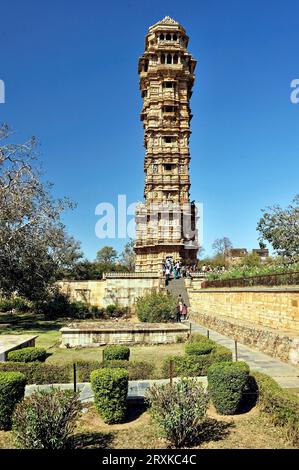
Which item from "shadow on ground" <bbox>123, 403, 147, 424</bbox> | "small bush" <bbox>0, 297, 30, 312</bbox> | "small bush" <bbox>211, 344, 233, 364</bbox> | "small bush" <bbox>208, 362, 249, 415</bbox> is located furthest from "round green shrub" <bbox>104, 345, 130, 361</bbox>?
"small bush" <bbox>0, 297, 30, 312</bbox>

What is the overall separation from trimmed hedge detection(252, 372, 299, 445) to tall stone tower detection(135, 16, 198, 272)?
115 feet

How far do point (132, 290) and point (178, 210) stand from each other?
14.4m

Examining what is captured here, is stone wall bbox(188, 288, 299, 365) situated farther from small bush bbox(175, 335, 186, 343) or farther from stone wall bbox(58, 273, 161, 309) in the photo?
stone wall bbox(58, 273, 161, 309)

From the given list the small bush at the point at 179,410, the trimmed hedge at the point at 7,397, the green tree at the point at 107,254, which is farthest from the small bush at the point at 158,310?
the green tree at the point at 107,254

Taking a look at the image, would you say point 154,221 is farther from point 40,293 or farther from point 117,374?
point 117,374

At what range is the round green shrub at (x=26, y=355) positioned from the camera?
12.1 meters

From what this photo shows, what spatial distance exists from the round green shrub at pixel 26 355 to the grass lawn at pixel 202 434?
4.77 m

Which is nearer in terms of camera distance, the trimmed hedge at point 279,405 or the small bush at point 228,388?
the trimmed hedge at point 279,405

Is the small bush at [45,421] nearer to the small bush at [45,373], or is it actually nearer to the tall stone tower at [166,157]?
the small bush at [45,373]

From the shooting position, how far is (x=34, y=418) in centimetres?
610

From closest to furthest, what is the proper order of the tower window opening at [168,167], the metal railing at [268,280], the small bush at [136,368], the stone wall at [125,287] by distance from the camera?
1. the small bush at [136,368]
2. the metal railing at [268,280]
3. the stone wall at [125,287]
4. the tower window opening at [168,167]

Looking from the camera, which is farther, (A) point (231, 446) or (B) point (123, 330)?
(B) point (123, 330)

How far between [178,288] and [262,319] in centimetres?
1763
